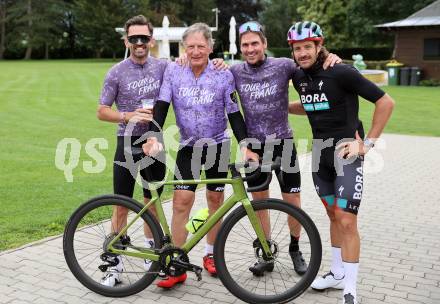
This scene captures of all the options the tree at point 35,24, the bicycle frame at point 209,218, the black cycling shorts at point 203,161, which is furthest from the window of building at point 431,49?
the tree at point 35,24

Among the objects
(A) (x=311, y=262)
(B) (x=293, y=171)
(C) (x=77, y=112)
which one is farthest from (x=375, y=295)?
(C) (x=77, y=112)

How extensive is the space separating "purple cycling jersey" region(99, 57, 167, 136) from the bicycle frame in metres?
0.67

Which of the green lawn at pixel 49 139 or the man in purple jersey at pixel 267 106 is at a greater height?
the man in purple jersey at pixel 267 106

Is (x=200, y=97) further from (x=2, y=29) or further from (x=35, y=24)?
(x=2, y=29)

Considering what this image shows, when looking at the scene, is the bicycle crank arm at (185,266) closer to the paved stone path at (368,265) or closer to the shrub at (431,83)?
the paved stone path at (368,265)

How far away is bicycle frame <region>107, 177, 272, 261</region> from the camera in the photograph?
3.94 metres

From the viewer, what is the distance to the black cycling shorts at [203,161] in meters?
4.30

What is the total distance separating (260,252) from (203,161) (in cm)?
87

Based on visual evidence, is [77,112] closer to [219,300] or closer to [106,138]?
[106,138]

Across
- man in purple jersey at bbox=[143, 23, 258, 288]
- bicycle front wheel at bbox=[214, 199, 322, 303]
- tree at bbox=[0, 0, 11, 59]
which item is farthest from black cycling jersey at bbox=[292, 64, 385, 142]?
tree at bbox=[0, 0, 11, 59]

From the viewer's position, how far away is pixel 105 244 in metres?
4.15

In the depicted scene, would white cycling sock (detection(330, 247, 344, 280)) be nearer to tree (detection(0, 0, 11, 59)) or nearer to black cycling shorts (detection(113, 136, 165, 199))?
black cycling shorts (detection(113, 136, 165, 199))

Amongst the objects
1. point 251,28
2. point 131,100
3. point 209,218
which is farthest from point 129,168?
point 251,28

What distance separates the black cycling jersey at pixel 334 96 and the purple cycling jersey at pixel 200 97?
61 centimetres
